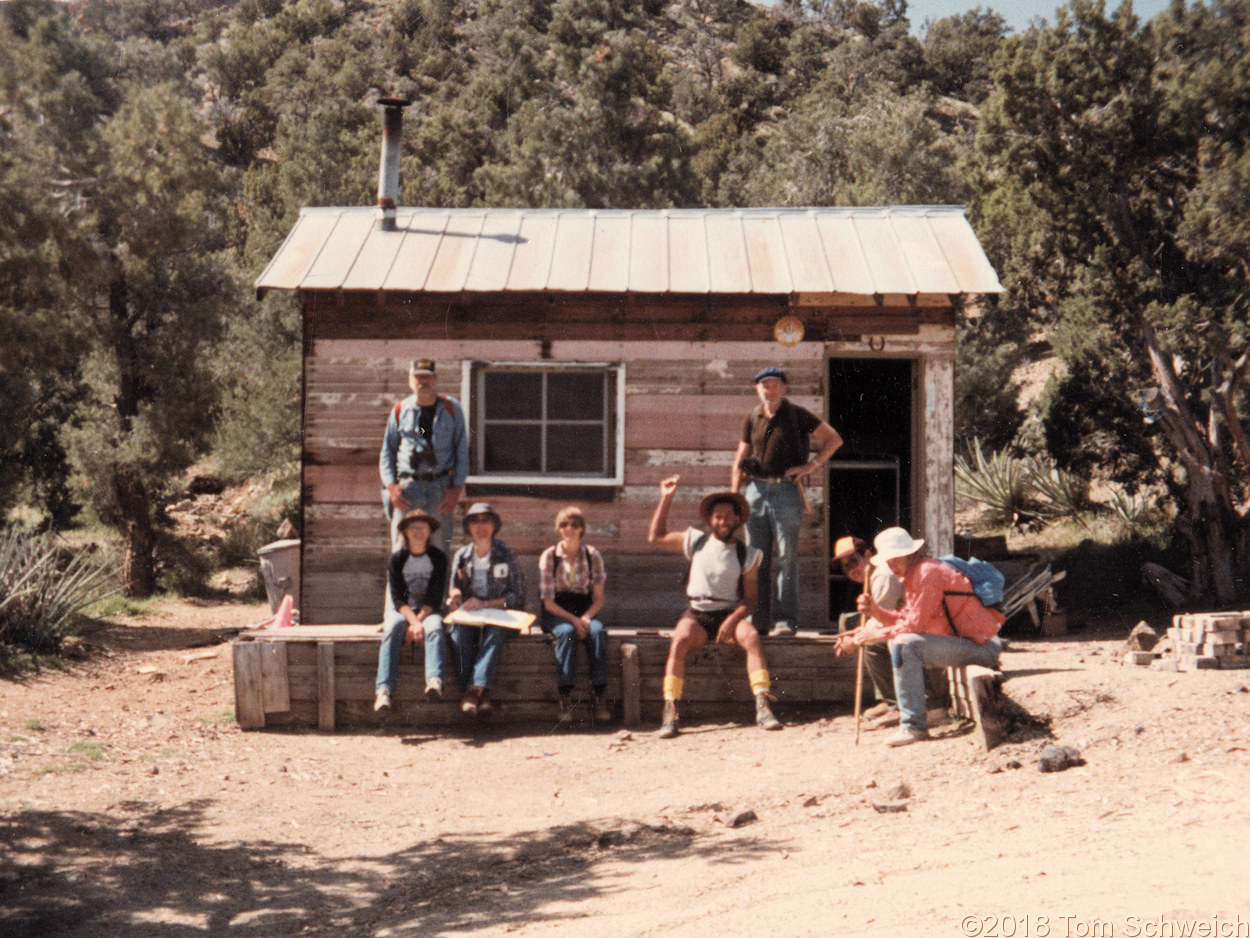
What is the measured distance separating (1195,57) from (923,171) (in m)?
9.47

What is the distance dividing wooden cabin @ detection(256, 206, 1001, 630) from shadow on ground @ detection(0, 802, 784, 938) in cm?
359

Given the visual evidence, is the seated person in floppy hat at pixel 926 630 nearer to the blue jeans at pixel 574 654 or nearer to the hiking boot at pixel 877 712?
the hiking boot at pixel 877 712

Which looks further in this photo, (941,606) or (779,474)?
(779,474)

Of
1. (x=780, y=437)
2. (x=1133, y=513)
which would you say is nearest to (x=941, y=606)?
(x=780, y=437)

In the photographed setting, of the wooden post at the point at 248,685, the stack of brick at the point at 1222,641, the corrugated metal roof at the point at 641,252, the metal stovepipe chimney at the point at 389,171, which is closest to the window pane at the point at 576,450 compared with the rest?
the corrugated metal roof at the point at 641,252

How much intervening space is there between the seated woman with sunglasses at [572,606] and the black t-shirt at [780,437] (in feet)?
4.40

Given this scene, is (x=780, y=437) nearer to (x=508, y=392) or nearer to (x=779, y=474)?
(x=779, y=474)

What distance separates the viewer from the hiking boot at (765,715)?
794cm

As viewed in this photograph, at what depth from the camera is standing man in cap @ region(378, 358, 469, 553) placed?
27.9ft

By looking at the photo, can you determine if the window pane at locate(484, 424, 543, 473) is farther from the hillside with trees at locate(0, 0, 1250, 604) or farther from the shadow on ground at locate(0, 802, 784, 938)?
the hillside with trees at locate(0, 0, 1250, 604)

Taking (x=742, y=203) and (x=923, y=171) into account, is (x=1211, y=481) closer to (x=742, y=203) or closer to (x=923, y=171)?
(x=923, y=171)

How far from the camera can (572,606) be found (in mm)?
8453

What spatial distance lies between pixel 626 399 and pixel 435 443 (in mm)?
1809

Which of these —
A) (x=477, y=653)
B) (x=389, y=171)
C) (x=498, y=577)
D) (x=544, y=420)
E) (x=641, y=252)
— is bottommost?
(x=477, y=653)
